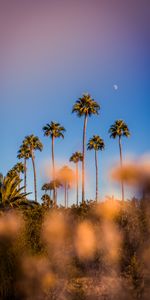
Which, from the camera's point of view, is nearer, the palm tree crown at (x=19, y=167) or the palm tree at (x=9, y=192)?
the palm tree at (x=9, y=192)

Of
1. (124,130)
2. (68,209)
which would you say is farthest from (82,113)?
(68,209)

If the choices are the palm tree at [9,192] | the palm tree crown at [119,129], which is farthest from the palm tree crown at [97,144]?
the palm tree at [9,192]

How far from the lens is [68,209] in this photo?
22.9 meters

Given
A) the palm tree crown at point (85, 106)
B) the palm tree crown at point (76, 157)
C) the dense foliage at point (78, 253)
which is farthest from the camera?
the palm tree crown at point (76, 157)

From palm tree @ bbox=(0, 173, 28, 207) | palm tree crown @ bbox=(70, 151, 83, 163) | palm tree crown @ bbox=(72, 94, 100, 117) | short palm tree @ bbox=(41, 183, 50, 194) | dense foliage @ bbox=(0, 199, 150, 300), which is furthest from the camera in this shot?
short palm tree @ bbox=(41, 183, 50, 194)

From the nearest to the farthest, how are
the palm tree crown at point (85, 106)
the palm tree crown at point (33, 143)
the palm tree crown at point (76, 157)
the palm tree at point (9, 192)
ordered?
→ the palm tree at point (9, 192)
the palm tree crown at point (85, 106)
the palm tree crown at point (33, 143)
the palm tree crown at point (76, 157)

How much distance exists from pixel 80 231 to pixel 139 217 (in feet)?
9.84

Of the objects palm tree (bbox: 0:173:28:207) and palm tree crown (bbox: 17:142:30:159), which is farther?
palm tree crown (bbox: 17:142:30:159)

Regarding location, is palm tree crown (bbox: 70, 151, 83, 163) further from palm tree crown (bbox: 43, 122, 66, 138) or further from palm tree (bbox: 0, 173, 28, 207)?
palm tree (bbox: 0, 173, 28, 207)

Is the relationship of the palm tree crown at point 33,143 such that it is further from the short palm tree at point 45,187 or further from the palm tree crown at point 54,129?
the short palm tree at point 45,187

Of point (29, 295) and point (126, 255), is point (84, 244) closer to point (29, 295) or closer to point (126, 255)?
point (126, 255)

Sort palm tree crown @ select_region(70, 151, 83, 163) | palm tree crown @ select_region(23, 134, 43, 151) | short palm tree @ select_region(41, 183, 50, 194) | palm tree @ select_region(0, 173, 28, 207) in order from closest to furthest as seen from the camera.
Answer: palm tree @ select_region(0, 173, 28, 207), palm tree crown @ select_region(23, 134, 43, 151), palm tree crown @ select_region(70, 151, 83, 163), short palm tree @ select_region(41, 183, 50, 194)

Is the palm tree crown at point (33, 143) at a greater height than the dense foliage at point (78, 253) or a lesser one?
greater

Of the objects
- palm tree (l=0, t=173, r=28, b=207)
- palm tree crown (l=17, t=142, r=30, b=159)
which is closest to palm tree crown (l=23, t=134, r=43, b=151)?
palm tree crown (l=17, t=142, r=30, b=159)
